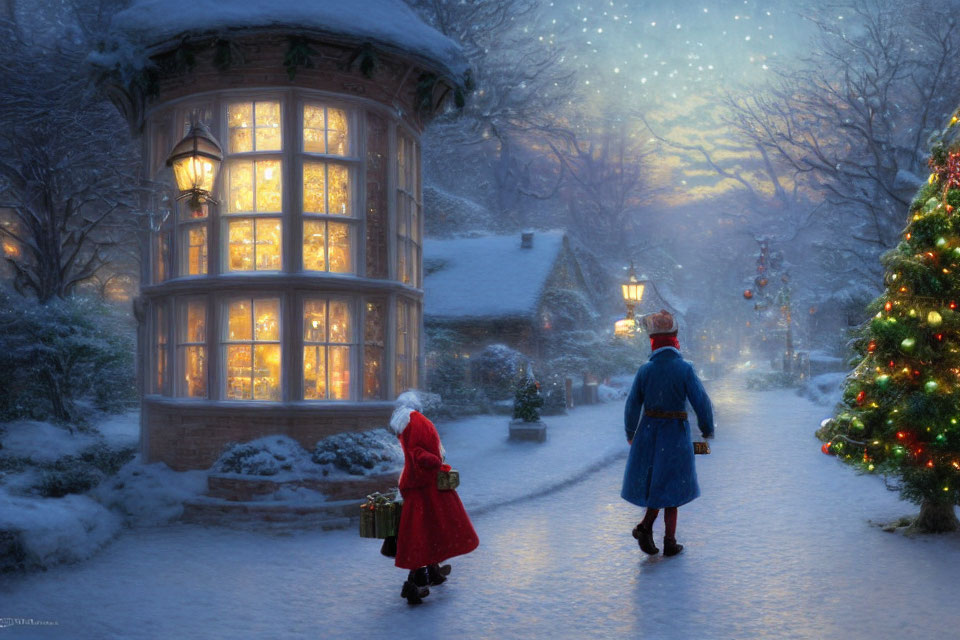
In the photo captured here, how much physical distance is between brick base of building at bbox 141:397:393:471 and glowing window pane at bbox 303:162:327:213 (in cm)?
249

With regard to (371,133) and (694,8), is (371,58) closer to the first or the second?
(371,133)

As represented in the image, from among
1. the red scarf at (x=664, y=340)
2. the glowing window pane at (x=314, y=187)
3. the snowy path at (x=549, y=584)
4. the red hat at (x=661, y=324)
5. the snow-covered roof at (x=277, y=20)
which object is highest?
the snow-covered roof at (x=277, y=20)

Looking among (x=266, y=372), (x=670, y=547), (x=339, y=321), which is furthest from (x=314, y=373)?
(x=670, y=547)

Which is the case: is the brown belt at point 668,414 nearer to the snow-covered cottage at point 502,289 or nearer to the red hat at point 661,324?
the red hat at point 661,324

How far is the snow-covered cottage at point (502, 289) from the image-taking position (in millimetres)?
28188

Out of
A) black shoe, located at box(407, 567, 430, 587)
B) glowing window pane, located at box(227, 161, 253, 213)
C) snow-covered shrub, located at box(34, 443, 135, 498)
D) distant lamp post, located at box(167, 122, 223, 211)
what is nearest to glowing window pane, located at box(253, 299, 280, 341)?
glowing window pane, located at box(227, 161, 253, 213)

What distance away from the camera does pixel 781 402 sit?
1060 inches

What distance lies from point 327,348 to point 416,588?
4.66m

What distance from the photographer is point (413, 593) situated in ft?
19.3

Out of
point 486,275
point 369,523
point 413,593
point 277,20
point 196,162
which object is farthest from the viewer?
point 486,275

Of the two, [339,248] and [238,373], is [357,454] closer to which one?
[238,373]

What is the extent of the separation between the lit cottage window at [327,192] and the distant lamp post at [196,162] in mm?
1390

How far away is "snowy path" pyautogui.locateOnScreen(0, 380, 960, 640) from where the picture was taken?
5.36 meters

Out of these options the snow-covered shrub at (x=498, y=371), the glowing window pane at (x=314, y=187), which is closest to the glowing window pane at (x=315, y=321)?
the glowing window pane at (x=314, y=187)
